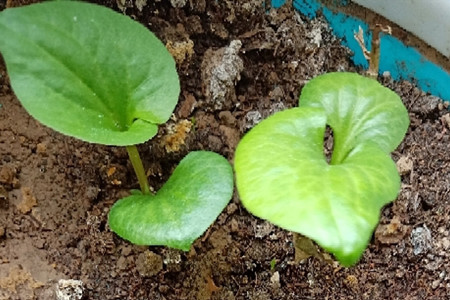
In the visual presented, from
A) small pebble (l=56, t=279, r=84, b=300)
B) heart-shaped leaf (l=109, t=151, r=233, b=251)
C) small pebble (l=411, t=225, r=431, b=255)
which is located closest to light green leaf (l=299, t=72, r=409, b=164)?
heart-shaped leaf (l=109, t=151, r=233, b=251)

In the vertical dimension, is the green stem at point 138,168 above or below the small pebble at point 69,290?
above

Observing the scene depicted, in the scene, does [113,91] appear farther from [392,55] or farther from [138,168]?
[392,55]

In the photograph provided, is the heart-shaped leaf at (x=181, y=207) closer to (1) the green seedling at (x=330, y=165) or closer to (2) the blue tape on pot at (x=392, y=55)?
(1) the green seedling at (x=330, y=165)

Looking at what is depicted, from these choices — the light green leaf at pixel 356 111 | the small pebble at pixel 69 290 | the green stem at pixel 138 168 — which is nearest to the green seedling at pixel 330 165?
Result: the light green leaf at pixel 356 111

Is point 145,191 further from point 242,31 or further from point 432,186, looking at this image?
point 432,186

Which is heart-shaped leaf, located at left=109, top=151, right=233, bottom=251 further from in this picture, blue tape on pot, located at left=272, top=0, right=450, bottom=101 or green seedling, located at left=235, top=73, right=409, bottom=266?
blue tape on pot, located at left=272, top=0, right=450, bottom=101

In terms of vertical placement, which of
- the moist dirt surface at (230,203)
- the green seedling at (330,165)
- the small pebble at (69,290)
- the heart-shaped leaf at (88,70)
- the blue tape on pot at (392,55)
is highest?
the green seedling at (330,165)
